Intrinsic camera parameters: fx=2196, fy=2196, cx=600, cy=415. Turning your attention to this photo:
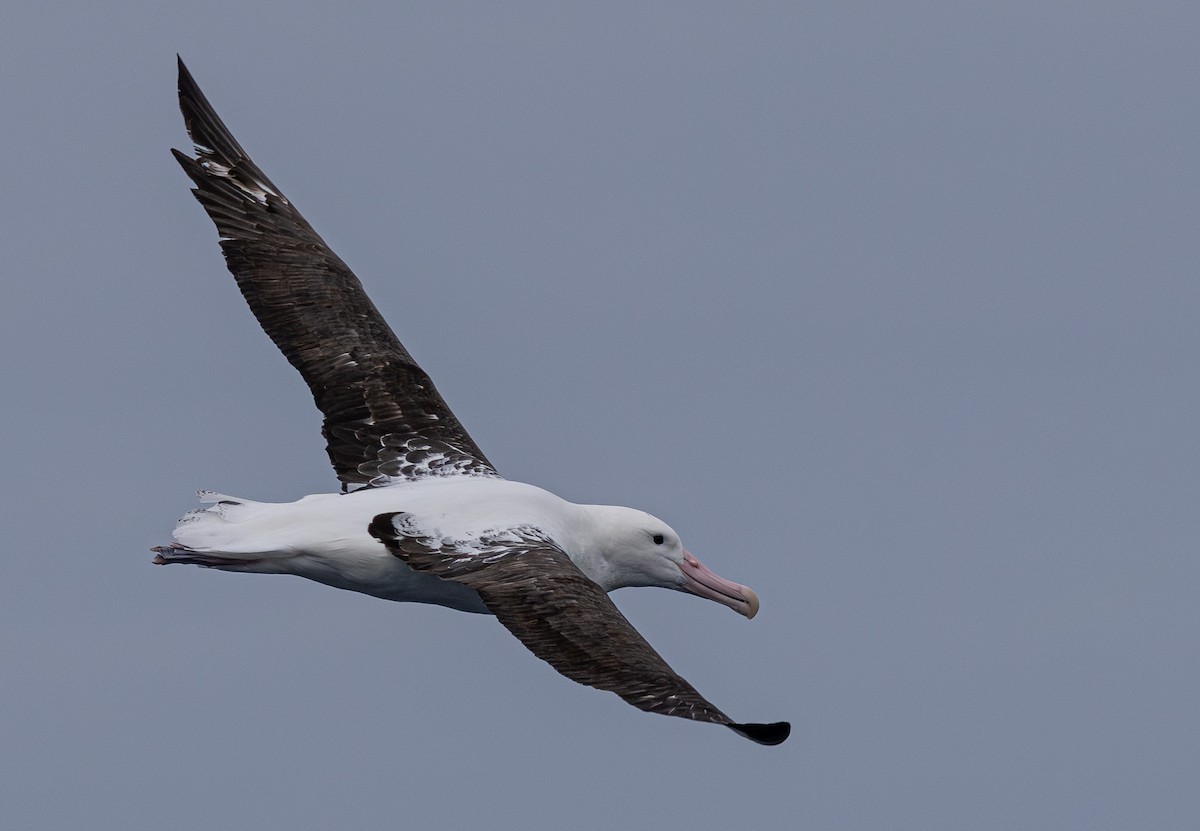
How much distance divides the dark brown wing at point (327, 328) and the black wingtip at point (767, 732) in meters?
5.91

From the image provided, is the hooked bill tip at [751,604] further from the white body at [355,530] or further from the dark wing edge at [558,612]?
the dark wing edge at [558,612]

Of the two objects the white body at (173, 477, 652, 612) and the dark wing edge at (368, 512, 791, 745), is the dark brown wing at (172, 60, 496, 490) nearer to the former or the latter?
the white body at (173, 477, 652, 612)

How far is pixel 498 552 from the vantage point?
54.6ft

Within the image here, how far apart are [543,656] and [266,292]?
6.30 meters

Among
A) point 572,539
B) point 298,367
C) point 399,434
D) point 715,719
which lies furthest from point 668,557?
point 715,719

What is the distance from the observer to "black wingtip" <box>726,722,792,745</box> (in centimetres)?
1356

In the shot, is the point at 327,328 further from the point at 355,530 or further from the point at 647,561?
the point at 647,561

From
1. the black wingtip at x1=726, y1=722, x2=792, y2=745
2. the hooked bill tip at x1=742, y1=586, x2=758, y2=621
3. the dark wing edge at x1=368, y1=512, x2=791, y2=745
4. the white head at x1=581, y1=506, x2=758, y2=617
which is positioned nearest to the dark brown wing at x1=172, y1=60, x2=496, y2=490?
the white head at x1=581, y1=506, x2=758, y2=617

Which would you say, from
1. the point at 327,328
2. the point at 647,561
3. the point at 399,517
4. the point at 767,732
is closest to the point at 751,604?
the point at 647,561

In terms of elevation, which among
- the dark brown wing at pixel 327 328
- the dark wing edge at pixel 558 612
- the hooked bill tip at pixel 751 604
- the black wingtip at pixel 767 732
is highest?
the dark brown wing at pixel 327 328

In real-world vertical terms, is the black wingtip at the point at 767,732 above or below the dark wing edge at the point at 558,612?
below

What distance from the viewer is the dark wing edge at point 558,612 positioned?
14.6 metres

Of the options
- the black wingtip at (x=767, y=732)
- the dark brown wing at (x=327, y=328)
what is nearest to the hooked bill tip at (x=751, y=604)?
the dark brown wing at (x=327, y=328)

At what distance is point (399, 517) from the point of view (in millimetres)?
17047
